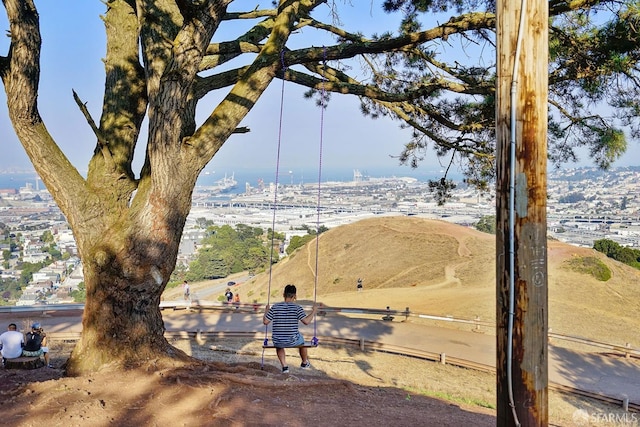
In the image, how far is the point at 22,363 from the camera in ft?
28.1

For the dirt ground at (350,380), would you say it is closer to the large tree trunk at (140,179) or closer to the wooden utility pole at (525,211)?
the large tree trunk at (140,179)

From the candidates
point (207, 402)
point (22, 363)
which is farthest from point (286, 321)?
point (22, 363)

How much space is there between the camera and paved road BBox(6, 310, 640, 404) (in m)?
12.3

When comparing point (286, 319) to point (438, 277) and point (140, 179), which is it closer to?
point (140, 179)

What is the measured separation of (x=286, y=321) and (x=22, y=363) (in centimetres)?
435

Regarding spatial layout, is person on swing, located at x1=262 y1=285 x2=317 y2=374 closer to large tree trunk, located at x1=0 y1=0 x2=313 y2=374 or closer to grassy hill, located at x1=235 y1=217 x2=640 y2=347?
large tree trunk, located at x1=0 y1=0 x2=313 y2=374

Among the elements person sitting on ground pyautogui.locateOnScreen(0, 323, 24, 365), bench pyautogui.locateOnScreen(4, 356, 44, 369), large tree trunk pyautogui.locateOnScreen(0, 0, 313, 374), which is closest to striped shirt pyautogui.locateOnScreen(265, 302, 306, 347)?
large tree trunk pyautogui.locateOnScreen(0, 0, 313, 374)

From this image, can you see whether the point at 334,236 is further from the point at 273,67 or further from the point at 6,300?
the point at 273,67

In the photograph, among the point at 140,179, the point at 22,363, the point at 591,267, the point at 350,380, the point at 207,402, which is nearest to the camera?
the point at 207,402

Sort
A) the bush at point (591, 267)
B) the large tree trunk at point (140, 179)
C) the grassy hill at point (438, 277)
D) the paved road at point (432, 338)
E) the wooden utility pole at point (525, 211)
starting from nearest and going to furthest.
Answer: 1. the wooden utility pole at point (525, 211)
2. the large tree trunk at point (140, 179)
3. the paved road at point (432, 338)
4. the grassy hill at point (438, 277)
5. the bush at point (591, 267)

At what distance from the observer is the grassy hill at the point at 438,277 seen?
760 inches

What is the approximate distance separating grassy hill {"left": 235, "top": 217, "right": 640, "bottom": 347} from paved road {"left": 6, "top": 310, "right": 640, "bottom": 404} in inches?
122

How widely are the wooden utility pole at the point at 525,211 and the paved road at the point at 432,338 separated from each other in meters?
8.87

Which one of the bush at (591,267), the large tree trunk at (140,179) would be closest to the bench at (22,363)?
the large tree trunk at (140,179)
